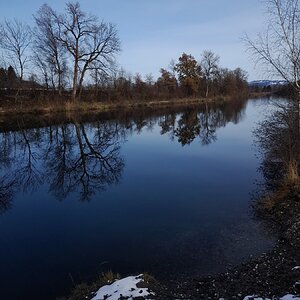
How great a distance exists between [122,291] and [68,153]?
1330 cm

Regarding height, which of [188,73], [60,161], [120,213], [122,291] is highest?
[188,73]

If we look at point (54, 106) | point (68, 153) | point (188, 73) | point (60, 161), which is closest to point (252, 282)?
point (60, 161)

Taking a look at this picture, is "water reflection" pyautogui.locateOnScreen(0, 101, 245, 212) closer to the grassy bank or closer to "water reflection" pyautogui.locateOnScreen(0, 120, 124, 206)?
"water reflection" pyautogui.locateOnScreen(0, 120, 124, 206)

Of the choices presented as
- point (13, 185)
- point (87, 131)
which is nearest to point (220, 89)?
point (87, 131)

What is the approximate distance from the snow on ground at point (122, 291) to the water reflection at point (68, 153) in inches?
224

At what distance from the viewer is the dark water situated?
6.57 m

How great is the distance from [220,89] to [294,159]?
8006cm

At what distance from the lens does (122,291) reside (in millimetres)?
4922

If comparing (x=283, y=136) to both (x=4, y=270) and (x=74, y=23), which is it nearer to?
(x=4, y=270)

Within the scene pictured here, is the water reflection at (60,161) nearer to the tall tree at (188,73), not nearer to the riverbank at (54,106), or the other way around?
the riverbank at (54,106)

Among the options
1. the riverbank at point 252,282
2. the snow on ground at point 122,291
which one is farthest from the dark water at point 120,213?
the snow on ground at point 122,291

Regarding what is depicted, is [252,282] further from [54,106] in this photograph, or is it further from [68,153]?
[54,106]

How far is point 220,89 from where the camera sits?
88.1 metres

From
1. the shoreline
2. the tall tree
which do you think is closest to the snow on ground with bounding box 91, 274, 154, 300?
the shoreline
